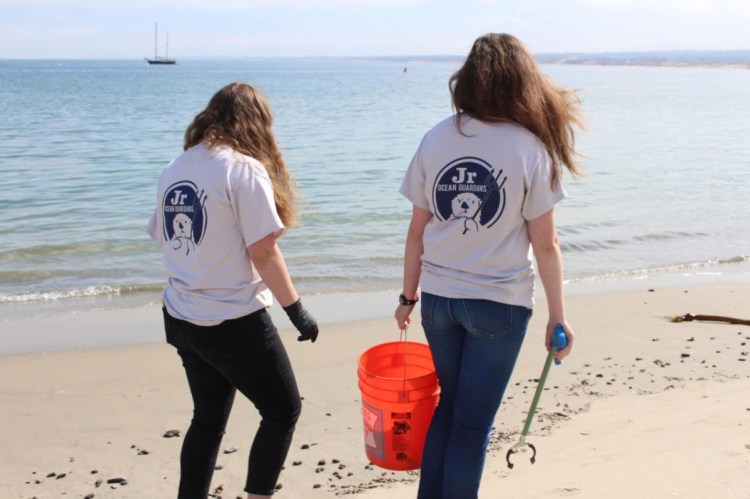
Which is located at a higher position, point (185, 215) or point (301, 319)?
point (185, 215)

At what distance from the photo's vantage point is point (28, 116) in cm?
3272

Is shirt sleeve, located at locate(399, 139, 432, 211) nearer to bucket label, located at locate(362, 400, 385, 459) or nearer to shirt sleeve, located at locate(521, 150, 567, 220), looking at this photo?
shirt sleeve, located at locate(521, 150, 567, 220)

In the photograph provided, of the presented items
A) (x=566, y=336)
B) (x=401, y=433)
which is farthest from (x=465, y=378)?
(x=401, y=433)

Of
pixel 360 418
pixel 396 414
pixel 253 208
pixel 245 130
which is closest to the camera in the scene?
pixel 253 208

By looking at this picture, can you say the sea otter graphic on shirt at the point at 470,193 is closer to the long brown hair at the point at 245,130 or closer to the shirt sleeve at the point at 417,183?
the shirt sleeve at the point at 417,183

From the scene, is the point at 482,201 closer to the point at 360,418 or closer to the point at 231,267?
the point at 231,267

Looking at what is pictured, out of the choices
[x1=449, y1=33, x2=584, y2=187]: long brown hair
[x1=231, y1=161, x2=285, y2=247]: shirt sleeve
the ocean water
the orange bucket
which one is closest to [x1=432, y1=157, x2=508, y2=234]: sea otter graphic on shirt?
[x1=449, y1=33, x2=584, y2=187]: long brown hair

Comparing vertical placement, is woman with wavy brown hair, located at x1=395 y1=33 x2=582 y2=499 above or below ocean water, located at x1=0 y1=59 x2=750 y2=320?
above

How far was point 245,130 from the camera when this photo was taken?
2988mm

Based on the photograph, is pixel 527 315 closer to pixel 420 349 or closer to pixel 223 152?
pixel 420 349

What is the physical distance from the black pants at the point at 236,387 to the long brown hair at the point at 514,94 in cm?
106

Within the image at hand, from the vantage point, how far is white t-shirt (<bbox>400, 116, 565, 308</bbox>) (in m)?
2.69

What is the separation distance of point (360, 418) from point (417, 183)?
240 centimetres

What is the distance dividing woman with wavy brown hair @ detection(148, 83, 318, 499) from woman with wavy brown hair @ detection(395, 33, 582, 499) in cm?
52
